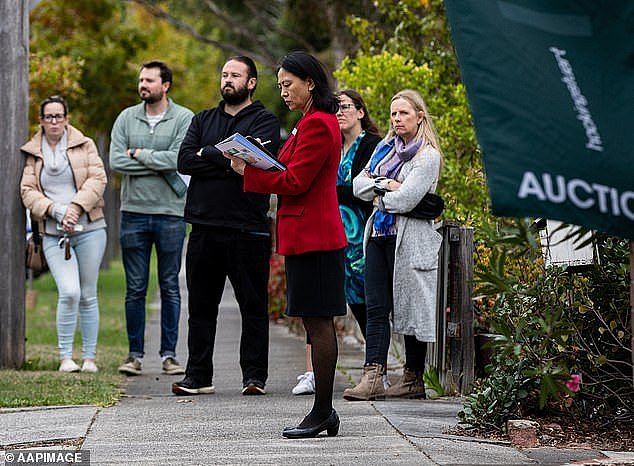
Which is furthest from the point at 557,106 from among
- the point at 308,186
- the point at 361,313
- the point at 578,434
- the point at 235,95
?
the point at 361,313

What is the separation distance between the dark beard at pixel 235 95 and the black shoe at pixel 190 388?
74.6 inches

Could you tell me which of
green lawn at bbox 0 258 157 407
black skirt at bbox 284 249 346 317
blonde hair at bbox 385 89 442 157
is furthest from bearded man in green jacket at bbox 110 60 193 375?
black skirt at bbox 284 249 346 317

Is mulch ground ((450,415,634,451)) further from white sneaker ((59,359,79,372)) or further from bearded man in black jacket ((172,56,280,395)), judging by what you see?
white sneaker ((59,359,79,372))

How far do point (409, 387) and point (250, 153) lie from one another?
2.38 meters

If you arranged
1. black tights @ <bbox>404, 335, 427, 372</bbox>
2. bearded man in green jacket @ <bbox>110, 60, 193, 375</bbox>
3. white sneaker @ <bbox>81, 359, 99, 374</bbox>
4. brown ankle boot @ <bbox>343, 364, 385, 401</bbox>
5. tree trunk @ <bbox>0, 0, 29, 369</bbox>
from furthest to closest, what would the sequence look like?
tree trunk @ <bbox>0, 0, 29, 369</bbox> → white sneaker @ <bbox>81, 359, 99, 374</bbox> → bearded man in green jacket @ <bbox>110, 60, 193, 375</bbox> → black tights @ <bbox>404, 335, 427, 372</bbox> → brown ankle boot @ <bbox>343, 364, 385, 401</bbox>

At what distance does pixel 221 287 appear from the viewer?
850 centimetres

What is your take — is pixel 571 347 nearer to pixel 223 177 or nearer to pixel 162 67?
pixel 223 177

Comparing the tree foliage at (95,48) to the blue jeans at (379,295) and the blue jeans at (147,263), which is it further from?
the blue jeans at (379,295)

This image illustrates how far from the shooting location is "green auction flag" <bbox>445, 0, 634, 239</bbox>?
4.48 m

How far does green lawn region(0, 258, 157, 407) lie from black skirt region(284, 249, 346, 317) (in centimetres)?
192

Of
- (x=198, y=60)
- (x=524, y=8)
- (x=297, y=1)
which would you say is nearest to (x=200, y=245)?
(x=524, y=8)

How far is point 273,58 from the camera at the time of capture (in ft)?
89.5

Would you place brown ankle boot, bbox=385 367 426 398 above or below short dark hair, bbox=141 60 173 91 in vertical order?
below

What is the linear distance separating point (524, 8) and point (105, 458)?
2.79 metres
